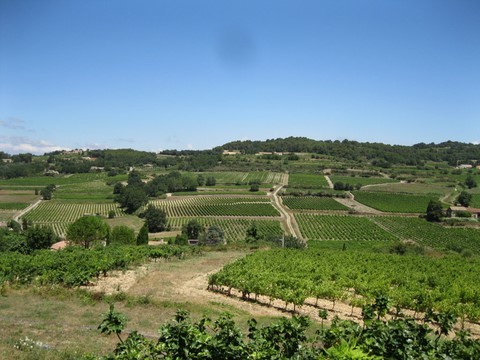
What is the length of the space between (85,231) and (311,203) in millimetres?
60631

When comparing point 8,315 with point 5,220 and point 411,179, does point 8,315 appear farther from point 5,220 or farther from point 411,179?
point 411,179

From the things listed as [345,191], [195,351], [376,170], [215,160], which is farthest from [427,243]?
[215,160]

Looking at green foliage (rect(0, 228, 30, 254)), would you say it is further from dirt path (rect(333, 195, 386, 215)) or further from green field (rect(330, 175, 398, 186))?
green field (rect(330, 175, 398, 186))

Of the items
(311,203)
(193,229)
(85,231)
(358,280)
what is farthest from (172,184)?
(358,280)

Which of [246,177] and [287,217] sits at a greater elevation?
[246,177]

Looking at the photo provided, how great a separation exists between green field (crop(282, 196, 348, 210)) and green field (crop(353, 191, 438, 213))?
880cm

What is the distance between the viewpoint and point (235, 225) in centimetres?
7806

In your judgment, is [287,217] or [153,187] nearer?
[287,217]

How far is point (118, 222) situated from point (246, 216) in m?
28.3

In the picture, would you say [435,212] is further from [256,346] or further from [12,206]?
[12,206]

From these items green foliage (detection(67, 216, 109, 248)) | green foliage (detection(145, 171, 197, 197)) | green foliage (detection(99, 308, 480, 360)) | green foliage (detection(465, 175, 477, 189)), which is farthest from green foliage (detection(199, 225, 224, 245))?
green foliage (detection(465, 175, 477, 189))

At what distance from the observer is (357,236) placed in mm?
69688

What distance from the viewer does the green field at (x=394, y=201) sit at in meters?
93.4

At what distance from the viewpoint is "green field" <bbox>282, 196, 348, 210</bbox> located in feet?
306
